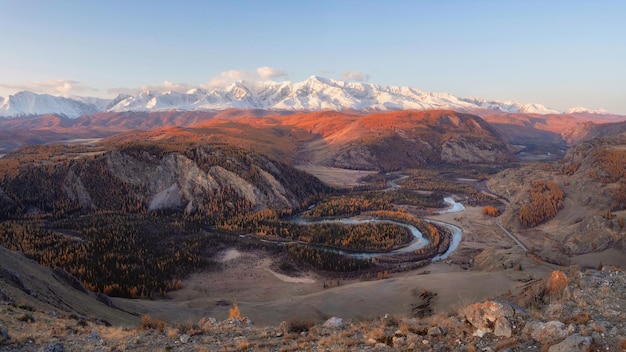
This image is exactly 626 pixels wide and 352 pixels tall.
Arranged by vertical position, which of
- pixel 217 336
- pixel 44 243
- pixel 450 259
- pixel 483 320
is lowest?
pixel 450 259

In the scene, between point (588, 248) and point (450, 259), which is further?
point (450, 259)

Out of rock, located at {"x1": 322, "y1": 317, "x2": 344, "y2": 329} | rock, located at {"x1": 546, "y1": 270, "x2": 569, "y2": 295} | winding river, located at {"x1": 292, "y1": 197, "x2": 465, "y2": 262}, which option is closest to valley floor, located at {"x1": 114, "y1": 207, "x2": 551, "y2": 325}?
winding river, located at {"x1": 292, "y1": 197, "x2": 465, "y2": 262}

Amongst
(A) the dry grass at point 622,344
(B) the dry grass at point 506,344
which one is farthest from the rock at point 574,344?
(B) the dry grass at point 506,344

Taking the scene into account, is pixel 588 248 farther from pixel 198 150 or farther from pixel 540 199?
pixel 198 150

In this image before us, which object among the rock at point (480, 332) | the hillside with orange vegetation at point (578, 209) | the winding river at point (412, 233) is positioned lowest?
the winding river at point (412, 233)

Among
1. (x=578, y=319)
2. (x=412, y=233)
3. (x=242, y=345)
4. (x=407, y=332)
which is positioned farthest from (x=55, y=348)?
(x=412, y=233)

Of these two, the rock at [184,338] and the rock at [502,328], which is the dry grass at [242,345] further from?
the rock at [502,328]

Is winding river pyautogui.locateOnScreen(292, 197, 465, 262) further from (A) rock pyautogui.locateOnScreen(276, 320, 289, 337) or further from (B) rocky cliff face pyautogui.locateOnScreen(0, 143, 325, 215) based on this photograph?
(A) rock pyautogui.locateOnScreen(276, 320, 289, 337)

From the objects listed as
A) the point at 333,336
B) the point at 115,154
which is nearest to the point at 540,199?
the point at 333,336
